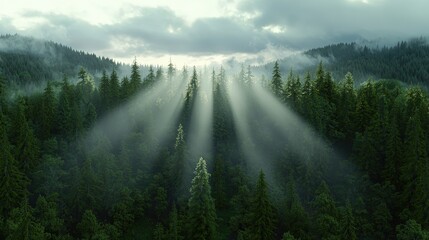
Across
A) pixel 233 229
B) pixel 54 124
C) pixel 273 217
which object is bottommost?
pixel 233 229

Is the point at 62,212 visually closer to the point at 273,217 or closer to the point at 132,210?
the point at 132,210

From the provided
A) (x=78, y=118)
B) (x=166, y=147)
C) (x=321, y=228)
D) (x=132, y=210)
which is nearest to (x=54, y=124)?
(x=78, y=118)

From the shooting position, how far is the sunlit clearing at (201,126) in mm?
91188

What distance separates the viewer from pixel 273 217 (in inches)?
2484

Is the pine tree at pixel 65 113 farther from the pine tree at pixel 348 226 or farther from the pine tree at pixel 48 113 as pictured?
the pine tree at pixel 348 226

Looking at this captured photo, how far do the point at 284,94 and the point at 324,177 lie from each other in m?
24.9

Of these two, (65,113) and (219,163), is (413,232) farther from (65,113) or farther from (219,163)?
(65,113)

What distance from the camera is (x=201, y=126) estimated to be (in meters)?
96.6

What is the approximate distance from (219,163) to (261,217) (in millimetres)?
24807

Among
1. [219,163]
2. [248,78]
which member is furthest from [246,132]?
[248,78]

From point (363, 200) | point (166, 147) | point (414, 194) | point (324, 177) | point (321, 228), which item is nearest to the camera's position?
point (321, 228)

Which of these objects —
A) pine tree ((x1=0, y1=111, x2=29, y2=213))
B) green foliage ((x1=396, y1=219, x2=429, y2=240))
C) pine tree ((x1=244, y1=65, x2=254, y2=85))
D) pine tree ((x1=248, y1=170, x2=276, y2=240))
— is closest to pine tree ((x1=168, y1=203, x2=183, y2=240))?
pine tree ((x1=248, y1=170, x2=276, y2=240))

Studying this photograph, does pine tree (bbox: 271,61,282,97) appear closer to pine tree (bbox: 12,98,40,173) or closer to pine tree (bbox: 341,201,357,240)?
pine tree (bbox: 341,201,357,240)

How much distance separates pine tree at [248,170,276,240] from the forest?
7.6 inches
